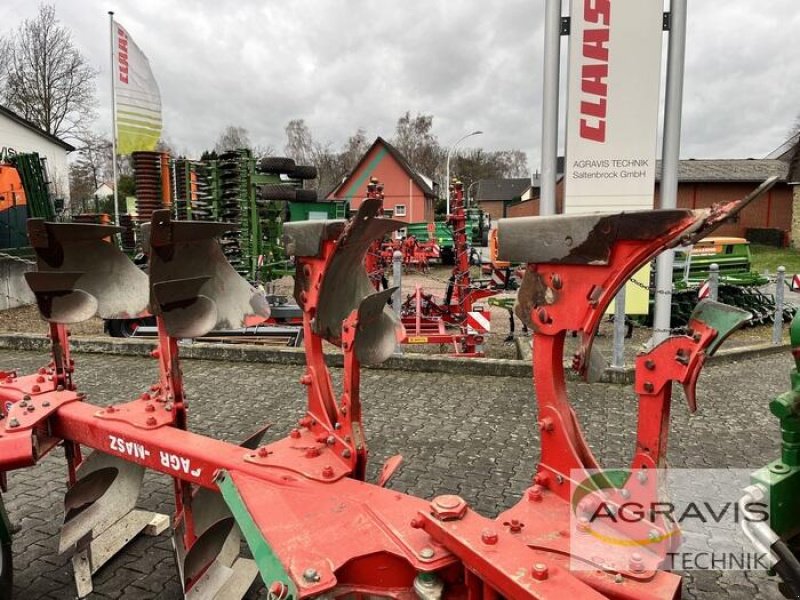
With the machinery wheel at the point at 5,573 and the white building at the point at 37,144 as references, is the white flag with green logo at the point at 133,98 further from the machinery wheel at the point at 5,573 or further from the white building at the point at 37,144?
the machinery wheel at the point at 5,573

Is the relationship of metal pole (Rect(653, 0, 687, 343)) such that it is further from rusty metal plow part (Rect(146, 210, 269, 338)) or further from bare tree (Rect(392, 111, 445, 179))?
bare tree (Rect(392, 111, 445, 179))

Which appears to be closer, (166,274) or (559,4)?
(166,274)

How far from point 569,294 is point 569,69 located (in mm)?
5605

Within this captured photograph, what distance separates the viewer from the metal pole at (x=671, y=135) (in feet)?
21.1

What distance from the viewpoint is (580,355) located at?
6.12 ft

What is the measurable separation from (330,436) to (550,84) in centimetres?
529

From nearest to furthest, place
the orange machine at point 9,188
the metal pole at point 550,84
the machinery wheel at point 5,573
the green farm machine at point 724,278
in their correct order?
1. the machinery wheel at point 5,573
2. the metal pole at point 550,84
3. the green farm machine at point 724,278
4. the orange machine at point 9,188

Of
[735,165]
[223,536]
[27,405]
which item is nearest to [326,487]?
[223,536]

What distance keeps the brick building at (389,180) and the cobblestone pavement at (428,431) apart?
33396 mm

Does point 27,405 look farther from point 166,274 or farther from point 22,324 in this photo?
point 22,324

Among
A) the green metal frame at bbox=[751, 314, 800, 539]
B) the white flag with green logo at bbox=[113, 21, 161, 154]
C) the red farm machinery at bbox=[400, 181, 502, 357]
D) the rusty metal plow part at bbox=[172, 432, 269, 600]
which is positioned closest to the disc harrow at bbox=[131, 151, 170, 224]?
the white flag with green logo at bbox=[113, 21, 161, 154]

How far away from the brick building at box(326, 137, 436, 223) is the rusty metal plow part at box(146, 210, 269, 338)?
36.7 meters

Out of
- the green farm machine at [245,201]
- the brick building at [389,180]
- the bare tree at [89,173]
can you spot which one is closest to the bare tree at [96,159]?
the bare tree at [89,173]

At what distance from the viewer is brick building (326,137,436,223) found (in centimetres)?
3959
